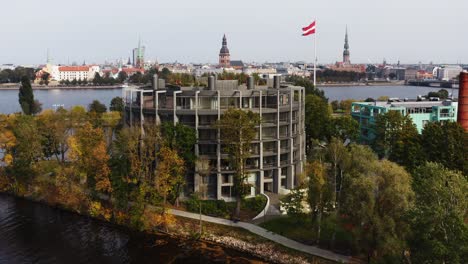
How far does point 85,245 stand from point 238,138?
21.6m

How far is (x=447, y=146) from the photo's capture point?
204ft

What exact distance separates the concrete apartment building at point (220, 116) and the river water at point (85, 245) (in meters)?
13.1

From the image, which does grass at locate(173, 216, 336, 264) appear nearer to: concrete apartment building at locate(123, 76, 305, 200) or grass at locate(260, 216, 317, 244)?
grass at locate(260, 216, 317, 244)

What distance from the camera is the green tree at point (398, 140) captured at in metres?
64.8

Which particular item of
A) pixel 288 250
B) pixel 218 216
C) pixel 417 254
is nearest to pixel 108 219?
pixel 218 216

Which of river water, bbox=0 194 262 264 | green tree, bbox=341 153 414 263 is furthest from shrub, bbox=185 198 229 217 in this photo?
green tree, bbox=341 153 414 263

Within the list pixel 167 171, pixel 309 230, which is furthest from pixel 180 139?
pixel 309 230

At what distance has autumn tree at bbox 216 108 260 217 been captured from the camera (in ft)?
188

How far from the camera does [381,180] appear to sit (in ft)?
134

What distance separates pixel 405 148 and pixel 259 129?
20959 mm

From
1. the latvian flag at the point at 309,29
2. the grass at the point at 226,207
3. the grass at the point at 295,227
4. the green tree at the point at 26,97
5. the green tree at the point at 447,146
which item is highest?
the latvian flag at the point at 309,29

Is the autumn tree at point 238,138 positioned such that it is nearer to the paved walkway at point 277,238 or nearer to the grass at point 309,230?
the paved walkway at point 277,238

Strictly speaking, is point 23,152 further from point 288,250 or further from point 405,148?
point 405,148

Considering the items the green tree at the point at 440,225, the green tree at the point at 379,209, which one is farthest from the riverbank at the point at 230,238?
the green tree at the point at 440,225
